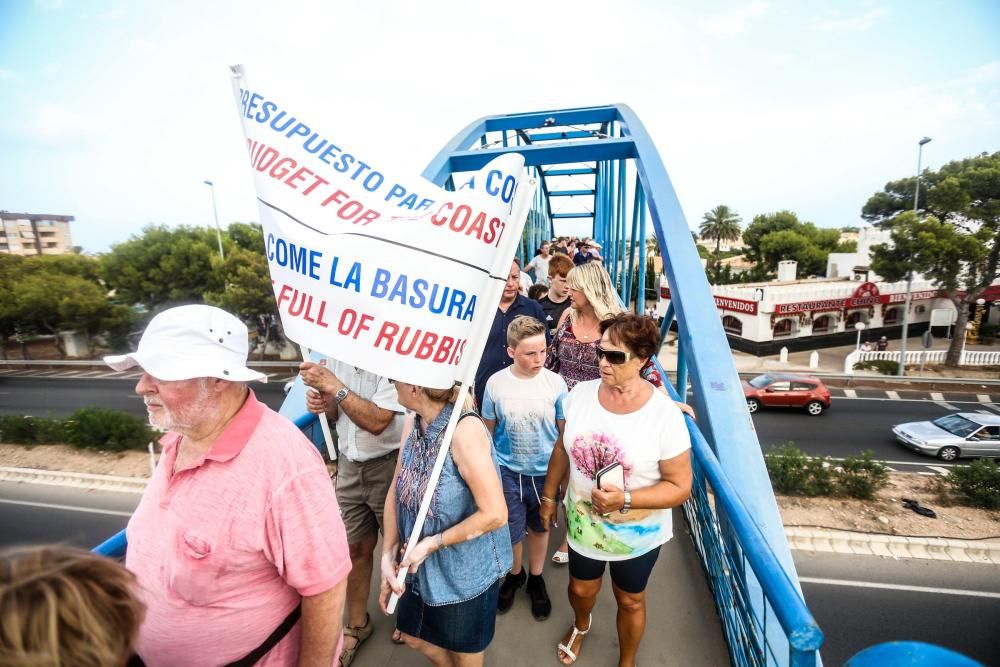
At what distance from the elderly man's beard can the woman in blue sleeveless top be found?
60 centimetres

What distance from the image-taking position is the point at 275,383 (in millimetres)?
22562

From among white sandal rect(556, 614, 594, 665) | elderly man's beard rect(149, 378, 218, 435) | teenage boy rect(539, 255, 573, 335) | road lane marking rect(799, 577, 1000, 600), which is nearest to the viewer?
elderly man's beard rect(149, 378, 218, 435)

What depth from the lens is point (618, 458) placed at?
1964mm

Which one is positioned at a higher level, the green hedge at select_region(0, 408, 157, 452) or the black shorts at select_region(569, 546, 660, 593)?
the black shorts at select_region(569, 546, 660, 593)

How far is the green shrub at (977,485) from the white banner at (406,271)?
42.1 feet

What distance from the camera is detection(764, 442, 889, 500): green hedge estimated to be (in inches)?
396

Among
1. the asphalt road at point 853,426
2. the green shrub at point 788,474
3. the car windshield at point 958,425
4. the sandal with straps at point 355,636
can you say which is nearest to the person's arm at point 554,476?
the sandal with straps at point 355,636

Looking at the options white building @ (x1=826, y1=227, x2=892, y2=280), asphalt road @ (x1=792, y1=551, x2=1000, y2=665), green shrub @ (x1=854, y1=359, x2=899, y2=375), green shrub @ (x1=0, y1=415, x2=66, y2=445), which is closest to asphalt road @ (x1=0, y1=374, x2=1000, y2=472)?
green shrub @ (x1=0, y1=415, x2=66, y2=445)

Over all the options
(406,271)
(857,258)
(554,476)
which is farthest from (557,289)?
(857,258)

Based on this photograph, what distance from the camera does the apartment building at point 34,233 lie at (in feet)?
174

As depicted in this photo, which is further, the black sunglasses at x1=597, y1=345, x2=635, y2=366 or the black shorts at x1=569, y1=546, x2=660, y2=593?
the black shorts at x1=569, y1=546, x2=660, y2=593

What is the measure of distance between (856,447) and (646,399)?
Result: 50.1ft

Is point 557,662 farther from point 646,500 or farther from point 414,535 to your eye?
point 414,535

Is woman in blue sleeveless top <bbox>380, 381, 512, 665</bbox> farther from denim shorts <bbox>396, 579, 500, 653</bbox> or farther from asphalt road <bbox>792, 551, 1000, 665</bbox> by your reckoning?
asphalt road <bbox>792, 551, 1000, 665</bbox>
